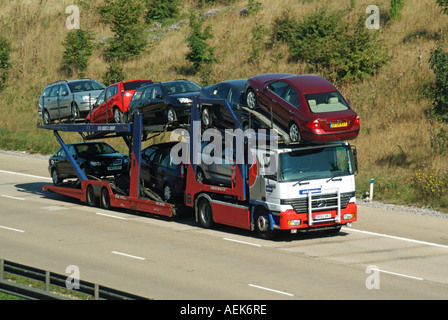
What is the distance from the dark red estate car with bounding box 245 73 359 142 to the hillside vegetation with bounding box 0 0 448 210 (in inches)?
264

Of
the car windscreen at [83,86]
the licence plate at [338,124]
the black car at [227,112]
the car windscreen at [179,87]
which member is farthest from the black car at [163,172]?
the car windscreen at [83,86]

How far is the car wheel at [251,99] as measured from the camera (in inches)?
723

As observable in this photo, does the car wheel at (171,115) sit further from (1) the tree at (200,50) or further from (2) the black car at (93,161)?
(1) the tree at (200,50)

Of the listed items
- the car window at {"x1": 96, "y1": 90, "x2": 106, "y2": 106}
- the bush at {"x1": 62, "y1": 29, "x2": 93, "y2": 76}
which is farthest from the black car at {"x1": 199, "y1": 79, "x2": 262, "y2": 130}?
the bush at {"x1": 62, "y1": 29, "x2": 93, "y2": 76}

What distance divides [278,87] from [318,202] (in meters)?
3.06

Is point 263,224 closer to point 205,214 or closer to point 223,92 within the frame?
point 205,214

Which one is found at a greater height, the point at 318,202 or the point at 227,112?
the point at 227,112

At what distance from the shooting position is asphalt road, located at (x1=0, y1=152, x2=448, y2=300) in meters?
13.4

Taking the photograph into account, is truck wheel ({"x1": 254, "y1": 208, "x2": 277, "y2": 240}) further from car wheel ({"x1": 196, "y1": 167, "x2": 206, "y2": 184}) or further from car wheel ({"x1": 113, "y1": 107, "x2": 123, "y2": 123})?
car wheel ({"x1": 113, "y1": 107, "x2": 123, "y2": 123})

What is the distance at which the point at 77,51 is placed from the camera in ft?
158

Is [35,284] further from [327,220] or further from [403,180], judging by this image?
[403,180]

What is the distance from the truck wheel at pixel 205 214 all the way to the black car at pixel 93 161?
5.14 meters

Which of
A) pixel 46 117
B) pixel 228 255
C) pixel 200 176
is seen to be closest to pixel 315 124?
pixel 228 255

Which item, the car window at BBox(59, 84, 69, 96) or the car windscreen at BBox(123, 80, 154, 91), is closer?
the car windscreen at BBox(123, 80, 154, 91)
